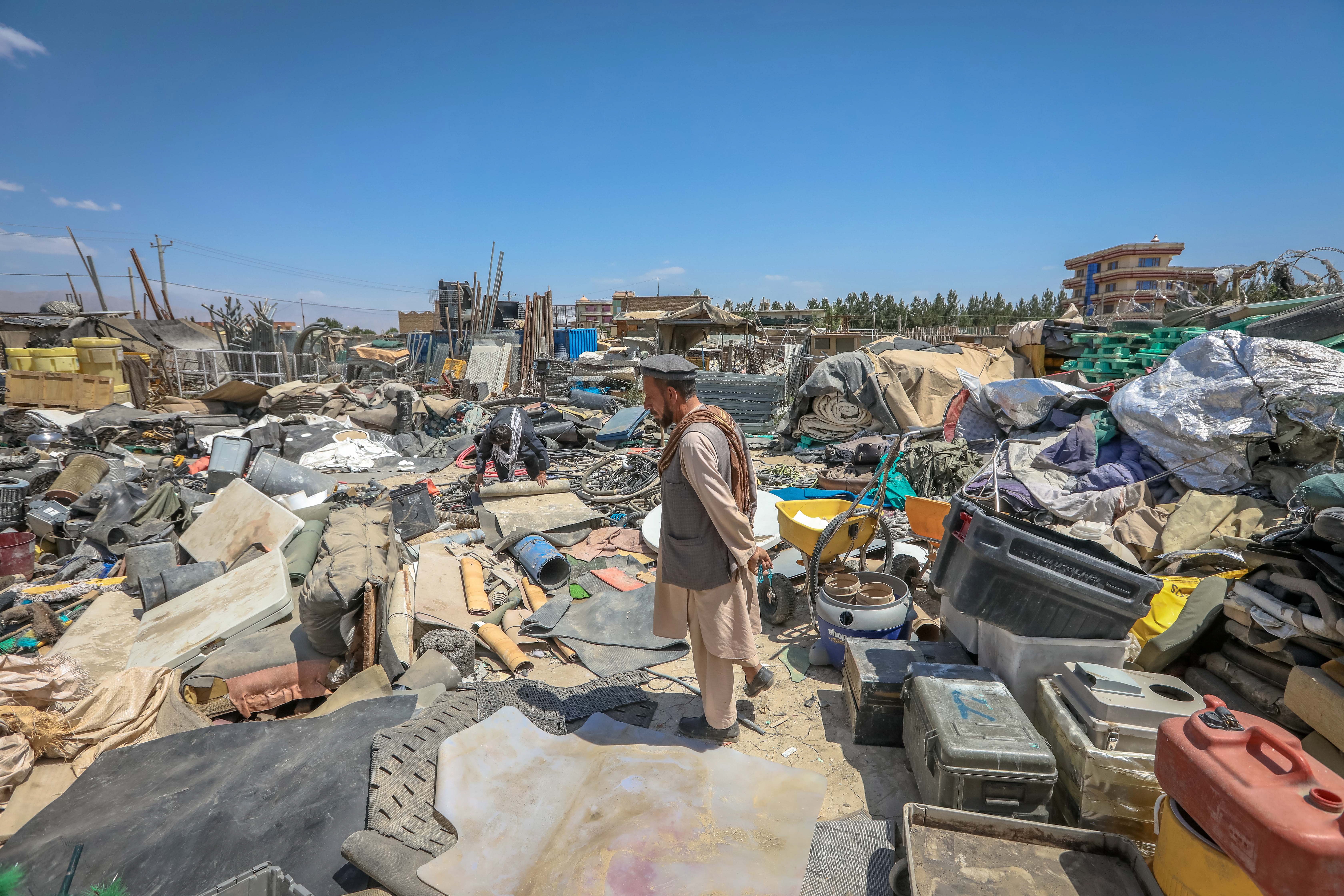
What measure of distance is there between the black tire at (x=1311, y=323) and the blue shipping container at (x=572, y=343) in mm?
19006

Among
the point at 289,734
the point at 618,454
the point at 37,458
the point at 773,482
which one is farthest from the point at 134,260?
the point at 289,734

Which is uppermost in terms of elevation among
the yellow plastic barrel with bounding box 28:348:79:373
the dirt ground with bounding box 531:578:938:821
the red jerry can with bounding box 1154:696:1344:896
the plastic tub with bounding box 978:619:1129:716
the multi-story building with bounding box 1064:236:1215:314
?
the multi-story building with bounding box 1064:236:1215:314

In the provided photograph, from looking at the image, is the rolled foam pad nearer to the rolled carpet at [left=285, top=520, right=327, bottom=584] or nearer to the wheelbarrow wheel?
Result: the rolled carpet at [left=285, top=520, right=327, bottom=584]

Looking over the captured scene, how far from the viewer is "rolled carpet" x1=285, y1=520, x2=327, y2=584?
Answer: 484cm

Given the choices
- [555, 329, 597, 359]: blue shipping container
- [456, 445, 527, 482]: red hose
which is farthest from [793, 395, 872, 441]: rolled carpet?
[555, 329, 597, 359]: blue shipping container

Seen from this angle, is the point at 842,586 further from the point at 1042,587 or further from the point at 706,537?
the point at 706,537

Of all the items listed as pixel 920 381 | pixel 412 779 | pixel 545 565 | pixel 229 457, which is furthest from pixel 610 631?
pixel 920 381

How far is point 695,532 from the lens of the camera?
291cm

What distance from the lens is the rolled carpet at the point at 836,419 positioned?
1166 cm

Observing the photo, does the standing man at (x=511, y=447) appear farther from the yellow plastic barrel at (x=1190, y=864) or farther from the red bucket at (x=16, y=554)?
the yellow plastic barrel at (x=1190, y=864)

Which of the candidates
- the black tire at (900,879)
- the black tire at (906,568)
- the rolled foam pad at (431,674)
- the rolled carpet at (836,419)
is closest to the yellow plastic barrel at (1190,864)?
the black tire at (900,879)

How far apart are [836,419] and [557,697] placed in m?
9.33

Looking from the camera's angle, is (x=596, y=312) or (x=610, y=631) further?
(x=596, y=312)

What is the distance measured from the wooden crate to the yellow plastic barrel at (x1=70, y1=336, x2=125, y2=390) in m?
0.38
